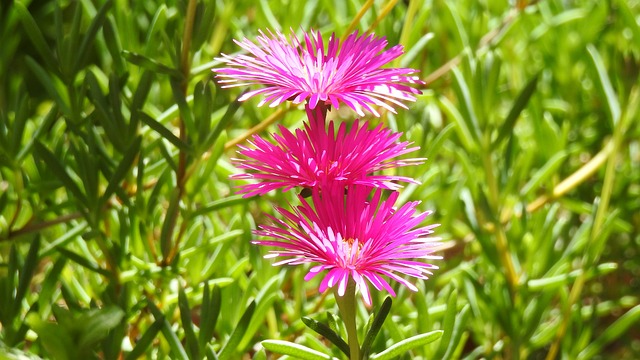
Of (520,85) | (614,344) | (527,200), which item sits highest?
(520,85)

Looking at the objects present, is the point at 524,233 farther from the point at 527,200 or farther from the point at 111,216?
the point at 111,216

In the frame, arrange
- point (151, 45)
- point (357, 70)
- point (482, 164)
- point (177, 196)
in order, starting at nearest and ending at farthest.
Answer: point (357, 70) → point (177, 196) → point (151, 45) → point (482, 164)

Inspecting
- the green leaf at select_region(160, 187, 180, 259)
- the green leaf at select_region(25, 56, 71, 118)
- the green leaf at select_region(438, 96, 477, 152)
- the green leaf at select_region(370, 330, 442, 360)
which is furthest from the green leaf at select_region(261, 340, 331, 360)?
the green leaf at select_region(438, 96, 477, 152)

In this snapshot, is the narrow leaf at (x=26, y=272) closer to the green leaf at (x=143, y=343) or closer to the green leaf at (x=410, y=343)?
the green leaf at (x=143, y=343)

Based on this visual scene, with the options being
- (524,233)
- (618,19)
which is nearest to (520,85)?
(618,19)

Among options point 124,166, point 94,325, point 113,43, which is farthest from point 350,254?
point 113,43

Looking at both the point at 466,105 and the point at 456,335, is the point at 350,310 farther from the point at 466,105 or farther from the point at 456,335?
the point at 466,105
